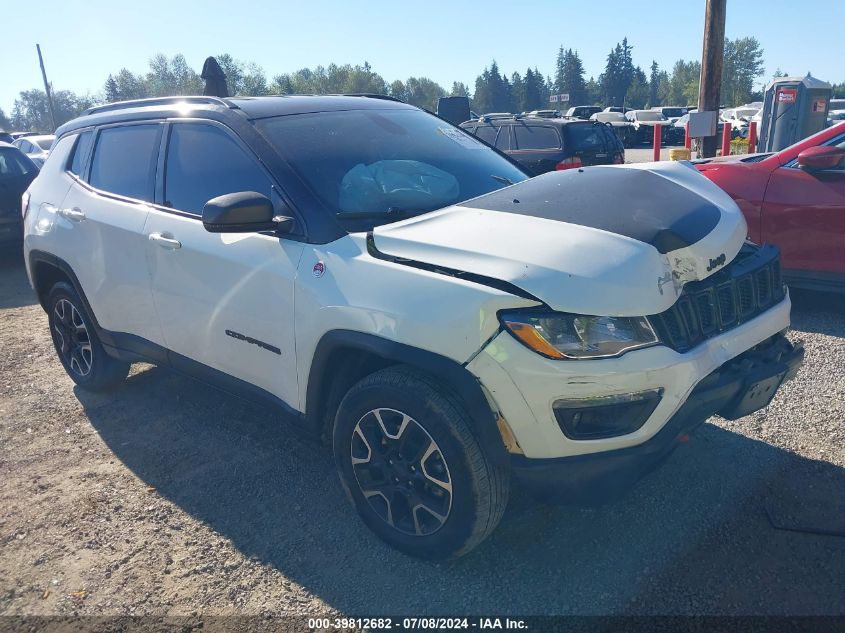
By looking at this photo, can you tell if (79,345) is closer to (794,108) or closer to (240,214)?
(240,214)

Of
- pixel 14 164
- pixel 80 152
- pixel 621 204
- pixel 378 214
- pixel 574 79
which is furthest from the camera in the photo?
pixel 574 79

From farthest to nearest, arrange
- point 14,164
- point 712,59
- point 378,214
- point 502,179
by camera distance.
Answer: point 712,59 → point 14,164 → point 502,179 → point 378,214

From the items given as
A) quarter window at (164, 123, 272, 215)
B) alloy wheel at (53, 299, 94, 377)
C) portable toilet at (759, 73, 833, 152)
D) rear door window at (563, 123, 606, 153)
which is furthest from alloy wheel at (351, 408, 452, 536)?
portable toilet at (759, 73, 833, 152)

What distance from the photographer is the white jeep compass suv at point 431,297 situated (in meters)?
2.35

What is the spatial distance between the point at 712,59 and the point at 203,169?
32.0ft

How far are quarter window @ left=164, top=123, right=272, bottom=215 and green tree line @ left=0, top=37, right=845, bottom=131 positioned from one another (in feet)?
246

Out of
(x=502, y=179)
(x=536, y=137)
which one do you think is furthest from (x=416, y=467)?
(x=536, y=137)

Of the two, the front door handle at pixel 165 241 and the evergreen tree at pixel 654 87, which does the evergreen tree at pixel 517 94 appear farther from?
the front door handle at pixel 165 241

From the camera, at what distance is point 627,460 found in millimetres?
2357

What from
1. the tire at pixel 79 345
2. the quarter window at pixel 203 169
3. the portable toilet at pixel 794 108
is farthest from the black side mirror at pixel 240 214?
the portable toilet at pixel 794 108

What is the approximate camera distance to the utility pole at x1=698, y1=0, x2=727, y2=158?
10304 millimetres

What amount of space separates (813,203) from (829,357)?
129 cm

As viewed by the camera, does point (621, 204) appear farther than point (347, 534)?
No

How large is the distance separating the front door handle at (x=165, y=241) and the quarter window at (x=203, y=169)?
0.56ft
